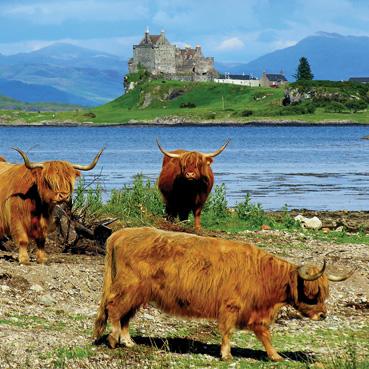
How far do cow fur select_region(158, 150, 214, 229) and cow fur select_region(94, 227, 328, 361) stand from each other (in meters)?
10.3

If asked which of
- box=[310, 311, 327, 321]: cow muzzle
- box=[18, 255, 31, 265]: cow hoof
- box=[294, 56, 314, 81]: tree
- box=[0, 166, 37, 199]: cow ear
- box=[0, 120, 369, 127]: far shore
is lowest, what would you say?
box=[0, 120, 369, 127]: far shore

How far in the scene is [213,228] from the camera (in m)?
21.1

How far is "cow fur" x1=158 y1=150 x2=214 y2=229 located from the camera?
20.6m

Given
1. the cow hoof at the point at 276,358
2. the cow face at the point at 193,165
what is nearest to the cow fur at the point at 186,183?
the cow face at the point at 193,165

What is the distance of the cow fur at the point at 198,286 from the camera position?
9758 mm

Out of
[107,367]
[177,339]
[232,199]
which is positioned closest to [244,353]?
[177,339]

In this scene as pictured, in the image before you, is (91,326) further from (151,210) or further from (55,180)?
(151,210)

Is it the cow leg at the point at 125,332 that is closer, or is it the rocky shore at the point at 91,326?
the rocky shore at the point at 91,326

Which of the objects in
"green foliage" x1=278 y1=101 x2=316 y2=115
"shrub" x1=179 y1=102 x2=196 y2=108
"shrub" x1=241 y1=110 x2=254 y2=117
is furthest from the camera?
"shrub" x1=179 y1=102 x2=196 y2=108

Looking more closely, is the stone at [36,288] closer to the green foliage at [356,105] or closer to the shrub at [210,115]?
the green foliage at [356,105]

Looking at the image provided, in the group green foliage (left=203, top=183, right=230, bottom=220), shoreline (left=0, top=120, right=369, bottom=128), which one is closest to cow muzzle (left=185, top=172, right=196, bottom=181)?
green foliage (left=203, top=183, right=230, bottom=220)

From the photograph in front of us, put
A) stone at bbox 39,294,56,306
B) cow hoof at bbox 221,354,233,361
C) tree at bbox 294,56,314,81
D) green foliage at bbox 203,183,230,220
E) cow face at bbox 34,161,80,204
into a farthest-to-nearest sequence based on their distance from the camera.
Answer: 1. tree at bbox 294,56,314,81
2. green foliage at bbox 203,183,230,220
3. cow face at bbox 34,161,80,204
4. stone at bbox 39,294,56,306
5. cow hoof at bbox 221,354,233,361

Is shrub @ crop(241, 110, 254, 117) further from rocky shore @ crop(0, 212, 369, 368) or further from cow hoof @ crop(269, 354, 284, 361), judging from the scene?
cow hoof @ crop(269, 354, 284, 361)

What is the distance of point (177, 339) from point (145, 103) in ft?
613
